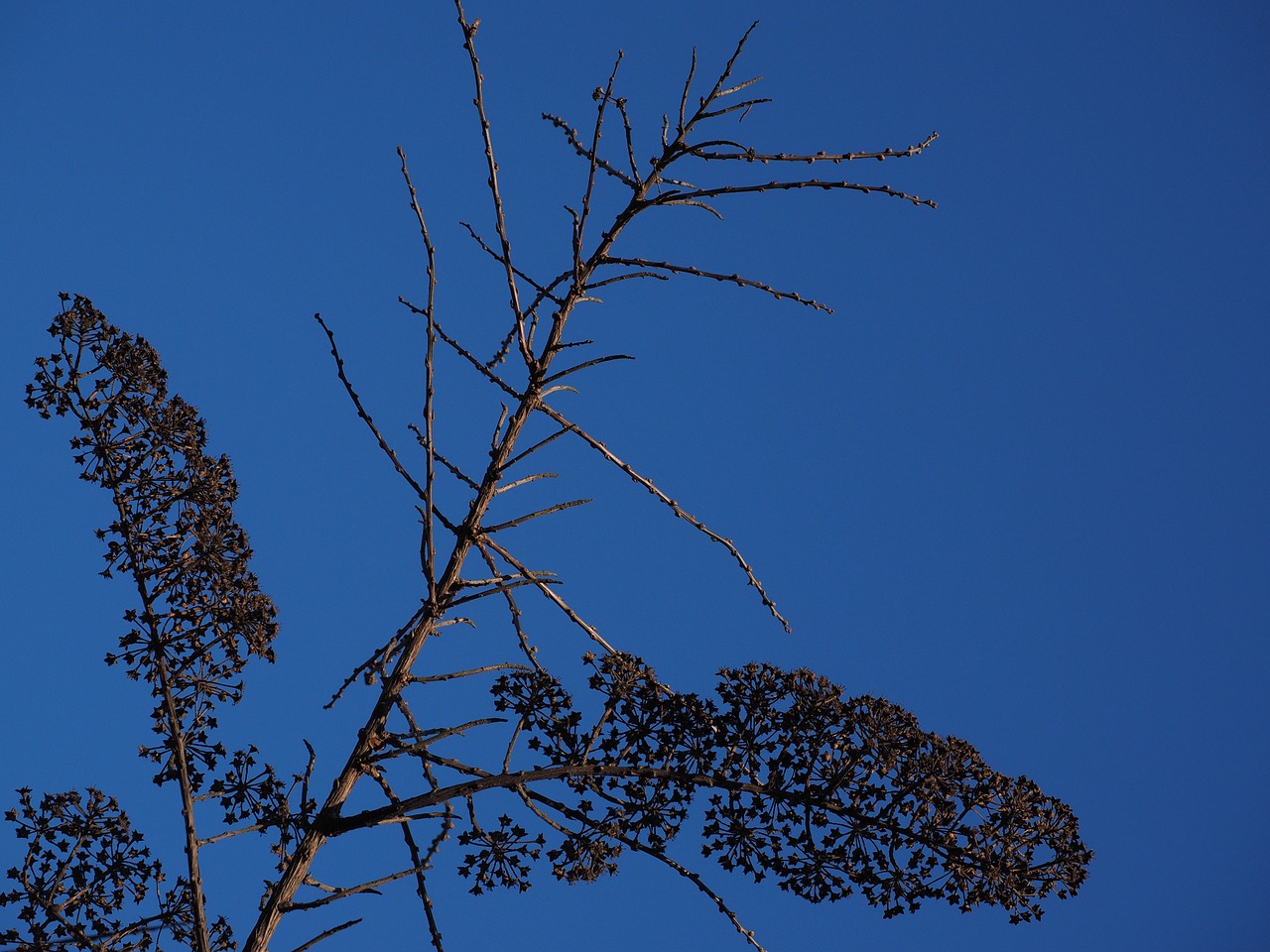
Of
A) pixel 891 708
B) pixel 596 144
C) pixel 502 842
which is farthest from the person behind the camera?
pixel 596 144

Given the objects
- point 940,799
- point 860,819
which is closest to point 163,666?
point 860,819

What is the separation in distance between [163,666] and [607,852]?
55.6 inches

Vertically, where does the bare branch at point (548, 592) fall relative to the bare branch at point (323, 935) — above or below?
above

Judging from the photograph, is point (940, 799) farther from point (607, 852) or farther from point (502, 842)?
point (502, 842)

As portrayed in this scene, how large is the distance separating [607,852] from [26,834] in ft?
5.40

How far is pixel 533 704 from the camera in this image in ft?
11.4

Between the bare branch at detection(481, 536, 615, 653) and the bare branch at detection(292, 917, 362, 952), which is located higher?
the bare branch at detection(481, 536, 615, 653)

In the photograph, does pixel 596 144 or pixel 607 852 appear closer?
pixel 607 852

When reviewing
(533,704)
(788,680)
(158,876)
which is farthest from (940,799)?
(158,876)

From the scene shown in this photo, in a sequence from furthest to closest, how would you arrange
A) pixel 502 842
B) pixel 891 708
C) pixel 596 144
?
pixel 596 144 → pixel 891 708 → pixel 502 842

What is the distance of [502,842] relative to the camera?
3.31 m

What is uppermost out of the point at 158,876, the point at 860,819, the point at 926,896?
the point at 158,876

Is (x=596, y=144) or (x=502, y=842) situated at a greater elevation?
(x=596, y=144)

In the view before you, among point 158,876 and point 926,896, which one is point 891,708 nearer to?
point 926,896
